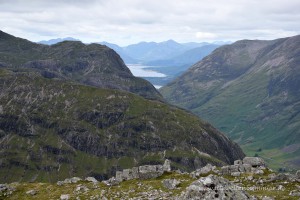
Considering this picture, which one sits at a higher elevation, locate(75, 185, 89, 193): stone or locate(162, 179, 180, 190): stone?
locate(162, 179, 180, 190): stone

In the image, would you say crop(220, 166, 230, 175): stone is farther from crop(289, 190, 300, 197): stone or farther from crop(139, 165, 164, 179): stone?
crop(289, 190, 300, 197): stone

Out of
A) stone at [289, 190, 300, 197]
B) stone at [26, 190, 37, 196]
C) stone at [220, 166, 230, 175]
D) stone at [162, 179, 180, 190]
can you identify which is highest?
stone at [289, 190, 300, 197]

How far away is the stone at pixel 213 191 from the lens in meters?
40.4

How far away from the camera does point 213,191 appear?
135 feet

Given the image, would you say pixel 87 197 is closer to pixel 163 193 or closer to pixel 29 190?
pixel 163 193

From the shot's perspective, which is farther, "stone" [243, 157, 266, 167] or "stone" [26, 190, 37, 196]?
"stone" [26, 190, 37, 196]

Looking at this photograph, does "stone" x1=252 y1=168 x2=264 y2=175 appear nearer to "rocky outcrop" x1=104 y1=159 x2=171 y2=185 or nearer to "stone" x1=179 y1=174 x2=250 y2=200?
"rocky outcrop" x1=104 y1=159 x2=171 y2=185

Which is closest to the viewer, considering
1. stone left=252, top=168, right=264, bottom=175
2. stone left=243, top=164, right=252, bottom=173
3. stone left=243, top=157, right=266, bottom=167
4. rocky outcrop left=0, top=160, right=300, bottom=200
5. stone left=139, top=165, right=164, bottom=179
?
rocky outcrop left=0, top=160, right=300, bottom=200

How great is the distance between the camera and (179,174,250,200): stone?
4044cm

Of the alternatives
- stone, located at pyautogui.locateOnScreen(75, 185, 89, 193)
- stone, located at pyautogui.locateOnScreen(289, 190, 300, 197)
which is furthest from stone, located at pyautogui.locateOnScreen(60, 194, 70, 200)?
stone, located at pyautogui.locateOnScreen(289, 190, 300, 197)

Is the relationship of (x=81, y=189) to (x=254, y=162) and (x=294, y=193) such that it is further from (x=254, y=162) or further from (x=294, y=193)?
(x=294, y=193)

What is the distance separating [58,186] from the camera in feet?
263

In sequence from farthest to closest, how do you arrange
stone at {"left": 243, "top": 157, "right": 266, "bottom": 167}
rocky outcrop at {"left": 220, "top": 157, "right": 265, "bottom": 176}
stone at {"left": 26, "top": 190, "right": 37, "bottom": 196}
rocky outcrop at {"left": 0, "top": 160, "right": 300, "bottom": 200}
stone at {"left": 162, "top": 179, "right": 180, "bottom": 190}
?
stone at {"left": 26, "top": 190, "right": 37, "bottom": 196}, stone at {"left": 243, "top": 157, "right": 266, "bottom": 167}, rocky outcrop at {"left": 220, "top": 157, "right": 265, "bottom": 176}, stone at {"left": 162, "top": 179, "right": 180, "bottom": 190}, rocky outcrop at {"left": 0, "top": 160, "right": 300, "bottom": 200}

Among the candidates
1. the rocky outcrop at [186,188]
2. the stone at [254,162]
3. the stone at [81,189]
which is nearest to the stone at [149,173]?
the rocky outcrop at [186,188]
